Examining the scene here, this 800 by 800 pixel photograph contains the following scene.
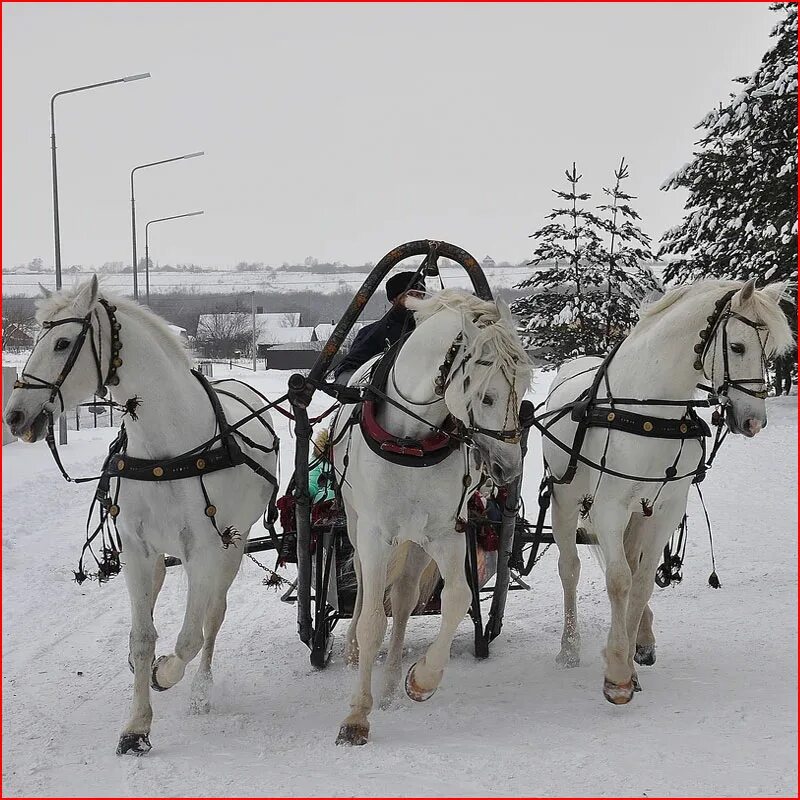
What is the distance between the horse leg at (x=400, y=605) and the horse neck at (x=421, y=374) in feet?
3.42

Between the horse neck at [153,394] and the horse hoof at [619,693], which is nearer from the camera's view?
the horse neck at [153,394]

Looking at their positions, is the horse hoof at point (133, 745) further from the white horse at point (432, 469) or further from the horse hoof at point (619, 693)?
the horse hoof at point (619, 693)

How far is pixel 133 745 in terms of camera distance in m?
4.31

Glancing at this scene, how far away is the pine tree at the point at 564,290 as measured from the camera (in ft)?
62.6

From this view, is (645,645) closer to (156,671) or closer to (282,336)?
(156,671)

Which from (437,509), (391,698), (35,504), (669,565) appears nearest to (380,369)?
(437,509)

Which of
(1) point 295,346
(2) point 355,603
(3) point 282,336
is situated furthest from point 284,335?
(2) point 355,603

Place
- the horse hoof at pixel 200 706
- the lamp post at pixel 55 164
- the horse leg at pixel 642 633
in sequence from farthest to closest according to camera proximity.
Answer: the lamp post at pixel 55 164, the horse leg at pixel 642 633, the horse hoof at pixel 200 706

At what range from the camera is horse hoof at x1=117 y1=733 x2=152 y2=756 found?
169 inches

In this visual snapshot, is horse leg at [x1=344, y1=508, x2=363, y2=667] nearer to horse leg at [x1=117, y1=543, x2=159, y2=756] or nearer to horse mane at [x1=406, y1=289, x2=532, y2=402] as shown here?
horse leg at [x1=117, y1=543, x2=159, y2=756]

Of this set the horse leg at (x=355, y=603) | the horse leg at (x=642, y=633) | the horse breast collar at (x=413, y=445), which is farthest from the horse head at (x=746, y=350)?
the horse leg at (x=355, y=603)

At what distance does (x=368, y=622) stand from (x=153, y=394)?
1.74m

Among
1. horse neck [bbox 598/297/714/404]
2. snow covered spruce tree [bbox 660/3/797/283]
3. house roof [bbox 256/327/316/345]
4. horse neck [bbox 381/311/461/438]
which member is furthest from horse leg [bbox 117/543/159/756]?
house roof [bbox 256/327/316/345]

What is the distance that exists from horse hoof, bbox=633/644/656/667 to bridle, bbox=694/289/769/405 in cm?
196
